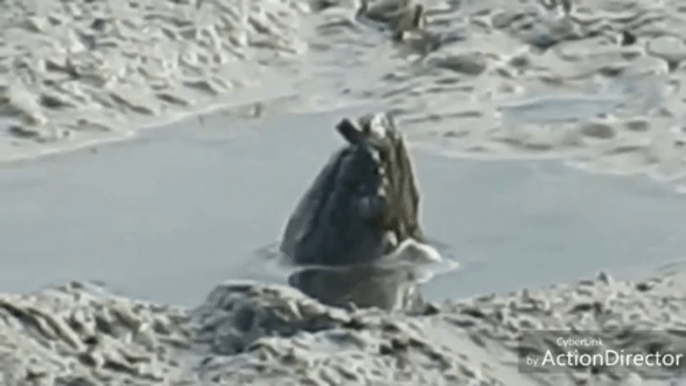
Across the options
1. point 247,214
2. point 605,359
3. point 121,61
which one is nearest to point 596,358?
point 605,359

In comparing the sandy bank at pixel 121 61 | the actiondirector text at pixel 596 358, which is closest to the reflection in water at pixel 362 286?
the actiondirector text at pixel 596 358

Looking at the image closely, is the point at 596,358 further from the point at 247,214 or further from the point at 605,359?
the point at 247,214

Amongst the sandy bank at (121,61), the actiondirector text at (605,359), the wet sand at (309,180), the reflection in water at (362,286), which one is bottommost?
the actiondirector text at (605,359)

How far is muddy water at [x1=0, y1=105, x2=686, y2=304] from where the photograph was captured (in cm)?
361

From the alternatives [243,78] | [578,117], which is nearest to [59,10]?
[243,78]

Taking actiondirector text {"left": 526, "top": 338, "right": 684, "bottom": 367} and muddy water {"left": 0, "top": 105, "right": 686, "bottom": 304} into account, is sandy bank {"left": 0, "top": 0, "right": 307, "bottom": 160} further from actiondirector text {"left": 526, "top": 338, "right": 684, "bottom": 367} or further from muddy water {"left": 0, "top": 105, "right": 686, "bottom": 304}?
actiondirector text {"left": 526, "top": 338, "right": 684, "bottom": 367}

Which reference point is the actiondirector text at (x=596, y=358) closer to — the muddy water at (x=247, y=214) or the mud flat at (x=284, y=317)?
the mud flat at (x=284, y=317)

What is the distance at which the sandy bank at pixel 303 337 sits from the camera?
A: 3.11 meters

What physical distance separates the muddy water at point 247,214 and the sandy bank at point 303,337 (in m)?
0.16

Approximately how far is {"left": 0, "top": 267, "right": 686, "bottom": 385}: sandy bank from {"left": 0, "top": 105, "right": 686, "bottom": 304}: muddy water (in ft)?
0.51

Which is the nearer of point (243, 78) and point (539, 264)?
point (539, 264)

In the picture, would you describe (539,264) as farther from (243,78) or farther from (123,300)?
(243,78)

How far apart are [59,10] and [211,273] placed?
4.42 ft

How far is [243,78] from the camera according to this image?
4598 mm
